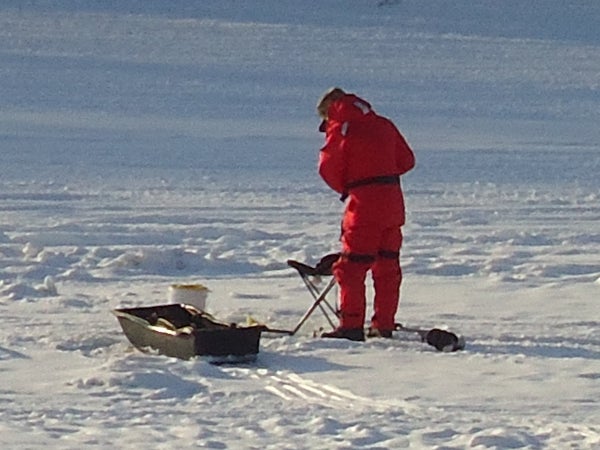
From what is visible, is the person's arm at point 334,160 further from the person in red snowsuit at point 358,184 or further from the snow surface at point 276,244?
the snow surface at point 276,244

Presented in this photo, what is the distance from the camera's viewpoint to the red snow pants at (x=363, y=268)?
8117 millimetres

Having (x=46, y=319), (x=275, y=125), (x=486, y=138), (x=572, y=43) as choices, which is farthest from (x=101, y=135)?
(x=572, y=43)

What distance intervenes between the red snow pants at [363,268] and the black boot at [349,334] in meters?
0.02

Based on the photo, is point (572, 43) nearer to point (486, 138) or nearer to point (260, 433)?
point (486, 138)

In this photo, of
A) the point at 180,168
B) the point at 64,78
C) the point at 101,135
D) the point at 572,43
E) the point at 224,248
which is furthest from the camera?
the point at 572,43

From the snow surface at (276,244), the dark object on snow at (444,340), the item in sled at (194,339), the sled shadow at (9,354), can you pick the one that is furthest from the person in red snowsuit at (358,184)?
the sled shadow at (9,354)

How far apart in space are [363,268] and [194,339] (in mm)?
1102

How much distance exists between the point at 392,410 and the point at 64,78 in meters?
21.6

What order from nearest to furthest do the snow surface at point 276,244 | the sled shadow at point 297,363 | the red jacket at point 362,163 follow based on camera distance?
the snow surface at point 276,244, the sled shadow at point 297,363, the red jacket at point 362,163

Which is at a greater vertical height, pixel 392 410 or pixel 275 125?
pixel 275 125

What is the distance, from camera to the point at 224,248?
1131 centimetres

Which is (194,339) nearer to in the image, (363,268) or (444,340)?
(363,268)

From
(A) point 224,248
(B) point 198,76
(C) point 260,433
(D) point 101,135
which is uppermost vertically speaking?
(B) point 198,76

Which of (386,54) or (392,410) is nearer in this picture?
(392,410)
